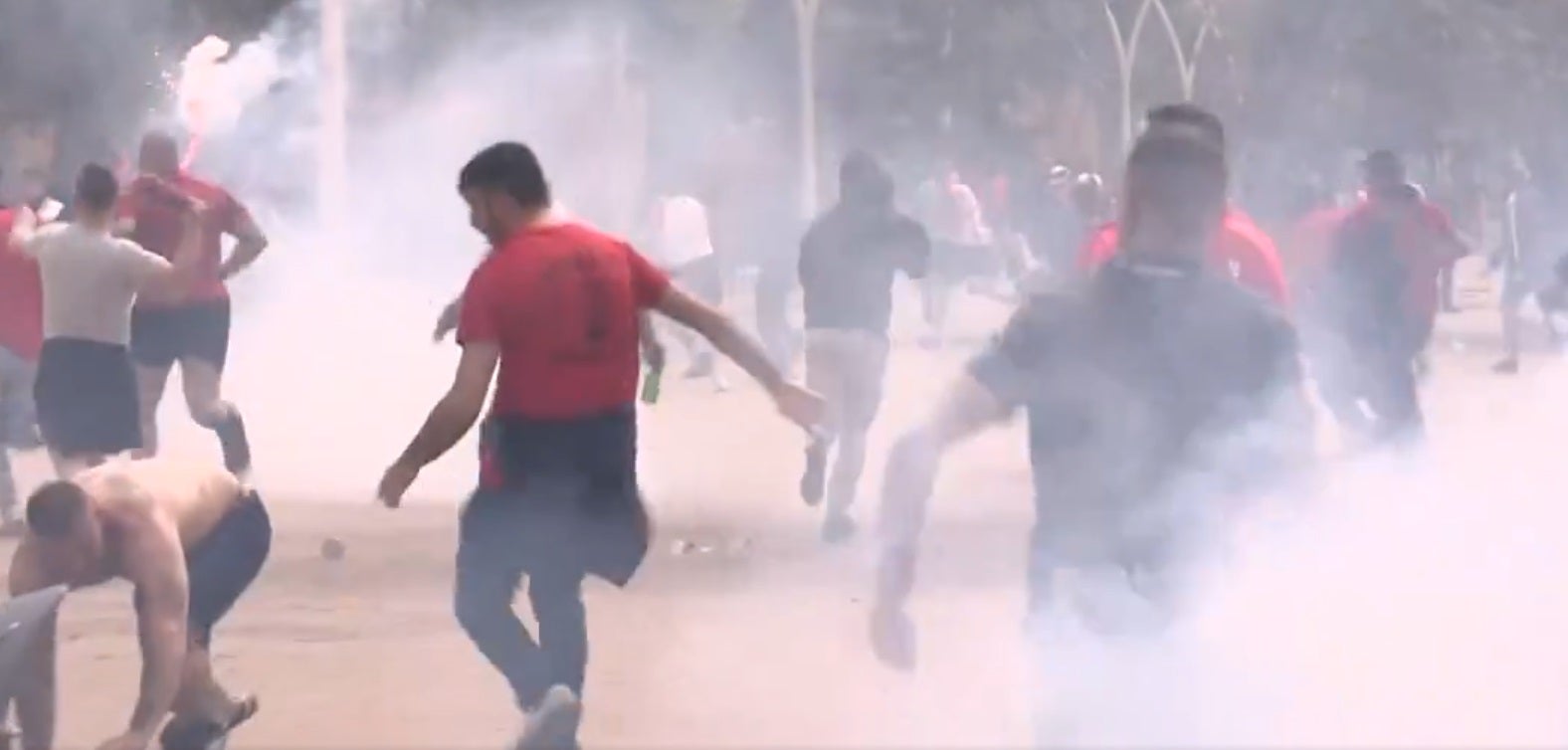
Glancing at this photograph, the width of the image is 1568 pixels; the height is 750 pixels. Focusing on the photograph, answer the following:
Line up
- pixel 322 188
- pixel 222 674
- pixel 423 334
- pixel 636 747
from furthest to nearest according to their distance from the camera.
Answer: pixel 322 188
pixel 423 334
pixel 222 674
pixel 636 747

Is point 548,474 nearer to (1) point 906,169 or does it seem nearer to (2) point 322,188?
(2) point 322,188

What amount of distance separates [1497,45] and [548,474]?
3077 cm

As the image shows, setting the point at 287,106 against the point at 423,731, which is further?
the point at 287,106

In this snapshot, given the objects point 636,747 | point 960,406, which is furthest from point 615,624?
point 960,406

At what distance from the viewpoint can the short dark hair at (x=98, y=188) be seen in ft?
28.9

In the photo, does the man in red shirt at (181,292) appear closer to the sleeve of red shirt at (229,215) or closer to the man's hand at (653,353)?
the sleeve of red shirt at (229,215)

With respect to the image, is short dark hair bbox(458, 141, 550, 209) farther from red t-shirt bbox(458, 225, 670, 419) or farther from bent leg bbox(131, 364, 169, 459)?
bent leg bbox(131, 364, 169, 459)

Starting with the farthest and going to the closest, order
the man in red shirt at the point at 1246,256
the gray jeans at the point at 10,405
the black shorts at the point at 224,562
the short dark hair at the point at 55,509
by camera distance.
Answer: the gray jeans at the point at 10,405 < the man in red shirt at the point at 1246,256 < the black shorts at the point at 224,562 < the short dark hair at the point at 55,509

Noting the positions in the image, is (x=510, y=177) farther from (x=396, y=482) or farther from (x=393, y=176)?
(x=393, y=176)

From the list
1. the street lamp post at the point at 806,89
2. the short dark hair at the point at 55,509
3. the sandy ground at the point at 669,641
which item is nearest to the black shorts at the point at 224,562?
the sandy ground at the point at 669,641

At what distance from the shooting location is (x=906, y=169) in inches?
1951

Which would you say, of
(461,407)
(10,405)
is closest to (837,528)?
(10,405)

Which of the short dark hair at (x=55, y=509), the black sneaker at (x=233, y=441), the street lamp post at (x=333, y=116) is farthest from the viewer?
the street lamp post at (x=333, y=116)

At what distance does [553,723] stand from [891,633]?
1194 mm
